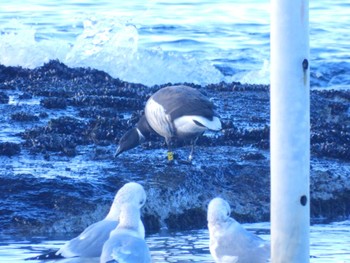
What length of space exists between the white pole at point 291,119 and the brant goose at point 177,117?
5.54 meters

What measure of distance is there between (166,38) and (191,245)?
1942 cm

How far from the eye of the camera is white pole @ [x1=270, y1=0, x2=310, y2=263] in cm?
526

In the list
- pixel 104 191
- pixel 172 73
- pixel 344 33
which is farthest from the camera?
pixel 344 33

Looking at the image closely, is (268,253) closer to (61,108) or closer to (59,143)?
(59,143)

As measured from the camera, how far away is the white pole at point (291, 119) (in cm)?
526

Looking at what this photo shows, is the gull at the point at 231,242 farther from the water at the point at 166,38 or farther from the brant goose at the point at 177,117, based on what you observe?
the water at the point at 166,38

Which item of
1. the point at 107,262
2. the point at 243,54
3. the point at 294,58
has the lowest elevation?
the point at 107,262

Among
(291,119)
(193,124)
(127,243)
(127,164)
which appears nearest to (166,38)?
(193,124)

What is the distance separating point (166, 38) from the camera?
90.9 ft

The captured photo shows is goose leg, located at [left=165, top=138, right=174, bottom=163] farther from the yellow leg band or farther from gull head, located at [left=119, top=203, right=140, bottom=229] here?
gull head, located at [left=119, top=203, right=140, bottom=229]

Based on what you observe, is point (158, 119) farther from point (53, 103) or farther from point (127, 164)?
point (53, 103)

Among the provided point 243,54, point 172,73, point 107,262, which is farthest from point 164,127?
point 243,54

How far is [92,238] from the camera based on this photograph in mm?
6488

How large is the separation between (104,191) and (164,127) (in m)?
2.61
